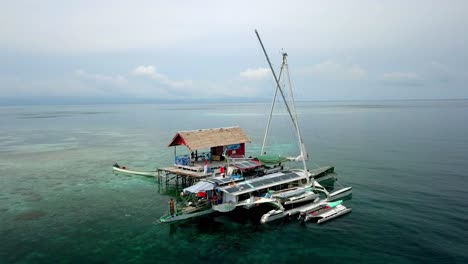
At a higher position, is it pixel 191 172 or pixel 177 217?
pixel 191 172

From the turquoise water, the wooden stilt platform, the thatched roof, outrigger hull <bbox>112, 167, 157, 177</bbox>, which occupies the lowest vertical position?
the turquoise water

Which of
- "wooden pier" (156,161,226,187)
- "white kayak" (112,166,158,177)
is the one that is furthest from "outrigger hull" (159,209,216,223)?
"white kayak" (112,166,158,177)

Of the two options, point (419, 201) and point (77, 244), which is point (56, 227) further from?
point (419, 201)

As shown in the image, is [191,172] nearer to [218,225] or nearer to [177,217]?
[177,217]

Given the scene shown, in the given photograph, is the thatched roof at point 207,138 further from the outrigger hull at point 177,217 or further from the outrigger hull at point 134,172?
the outrigger hull at point 177,217

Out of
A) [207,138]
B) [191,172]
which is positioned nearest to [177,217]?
[191,172]

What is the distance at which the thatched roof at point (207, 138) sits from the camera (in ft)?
156

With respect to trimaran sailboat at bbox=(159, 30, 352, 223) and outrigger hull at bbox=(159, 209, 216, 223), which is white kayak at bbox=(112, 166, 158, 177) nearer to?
trimaran sailboat at bbox=(159, 30, 352, 223)

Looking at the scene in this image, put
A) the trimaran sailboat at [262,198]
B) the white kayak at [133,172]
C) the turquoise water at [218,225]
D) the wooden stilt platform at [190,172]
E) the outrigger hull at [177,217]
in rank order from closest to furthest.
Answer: the turquoise water at [218,225] < the outrigger hull at [177,217] < the trimaran sailboat at [262,198] < the wooden stilt platform at [190,172] < the white kayak at [133,172]

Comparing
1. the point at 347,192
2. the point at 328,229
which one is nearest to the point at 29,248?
the point at 328,229

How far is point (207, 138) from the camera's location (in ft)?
162

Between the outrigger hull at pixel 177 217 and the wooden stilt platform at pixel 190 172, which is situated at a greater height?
the wooden stilt platform at pixel 190 172

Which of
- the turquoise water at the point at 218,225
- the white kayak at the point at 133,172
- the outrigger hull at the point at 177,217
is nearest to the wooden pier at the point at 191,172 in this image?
the white kayak at the point at 133,172

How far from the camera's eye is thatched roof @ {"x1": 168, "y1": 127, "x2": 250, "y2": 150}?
1868 inches
